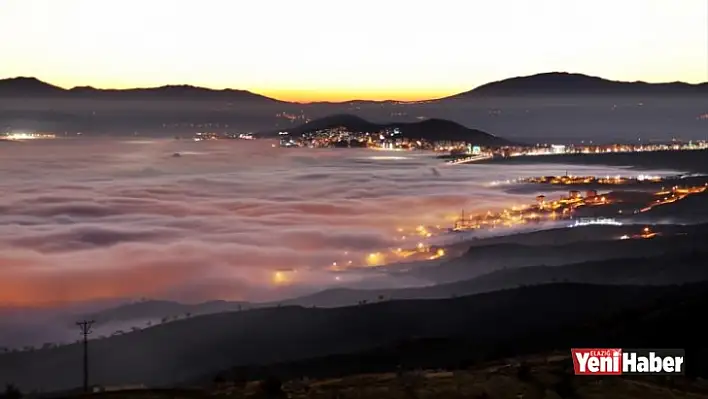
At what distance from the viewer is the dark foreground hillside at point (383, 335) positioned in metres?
28.4

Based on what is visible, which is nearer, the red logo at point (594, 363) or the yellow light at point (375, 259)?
the red logo at point (594, 363)

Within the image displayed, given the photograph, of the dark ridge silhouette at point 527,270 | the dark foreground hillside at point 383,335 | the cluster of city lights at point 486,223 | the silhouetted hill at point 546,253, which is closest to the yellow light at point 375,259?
the cluster of city lights at point 486,223

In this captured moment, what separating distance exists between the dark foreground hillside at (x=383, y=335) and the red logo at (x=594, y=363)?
10.0m

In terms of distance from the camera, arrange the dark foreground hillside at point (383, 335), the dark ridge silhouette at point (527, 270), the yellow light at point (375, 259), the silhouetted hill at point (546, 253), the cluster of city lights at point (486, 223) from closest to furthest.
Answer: the dark foreground hillside at point (383, 335), the dark ridge silhouette at point (527, 270), the silhouetted hill at point (546, 253), the yellow light at point (375, 259), the cluster of city lights at point (486, 223)

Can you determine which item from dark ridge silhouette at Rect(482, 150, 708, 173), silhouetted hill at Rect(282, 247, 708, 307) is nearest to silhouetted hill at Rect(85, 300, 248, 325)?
silhouetted hill at Rect(282, 247, 708, 307)

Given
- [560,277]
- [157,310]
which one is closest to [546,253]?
[560,277]

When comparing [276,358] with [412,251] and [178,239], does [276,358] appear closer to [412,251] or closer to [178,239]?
[412,251]

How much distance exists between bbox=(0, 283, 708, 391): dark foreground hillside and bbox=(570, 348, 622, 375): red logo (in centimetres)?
1005

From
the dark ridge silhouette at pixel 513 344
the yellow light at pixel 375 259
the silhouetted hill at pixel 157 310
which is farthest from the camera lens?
the yellow light at pixel 375 259

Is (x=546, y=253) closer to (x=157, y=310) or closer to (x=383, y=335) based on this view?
(x=383, y=335)

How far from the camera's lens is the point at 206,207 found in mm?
106188

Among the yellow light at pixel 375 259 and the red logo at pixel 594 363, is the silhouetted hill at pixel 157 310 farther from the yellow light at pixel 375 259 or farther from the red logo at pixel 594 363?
the red logo at pixel 594 363

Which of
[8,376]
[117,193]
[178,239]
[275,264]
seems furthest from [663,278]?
[117,193]

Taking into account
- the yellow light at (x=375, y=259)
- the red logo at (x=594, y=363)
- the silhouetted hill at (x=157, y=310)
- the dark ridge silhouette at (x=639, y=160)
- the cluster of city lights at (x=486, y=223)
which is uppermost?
the red logo at (x=594, y=363)
